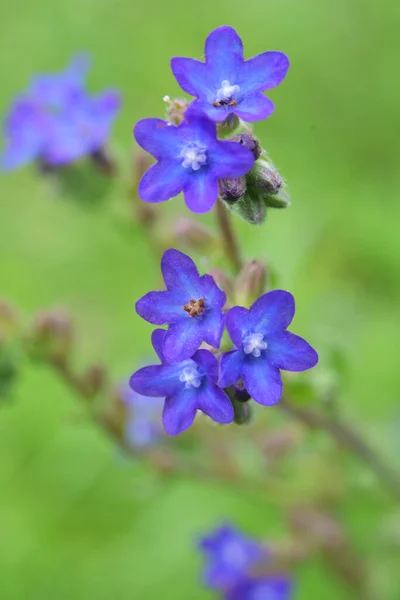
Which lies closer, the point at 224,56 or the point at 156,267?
the point at 224,56

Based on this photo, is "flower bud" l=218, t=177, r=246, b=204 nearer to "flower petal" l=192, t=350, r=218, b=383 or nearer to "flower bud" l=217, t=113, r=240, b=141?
"flower bud" l=217, t=113, r=240, b=141

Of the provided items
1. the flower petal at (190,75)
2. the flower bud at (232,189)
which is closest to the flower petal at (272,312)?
the flower bud at (232,189)

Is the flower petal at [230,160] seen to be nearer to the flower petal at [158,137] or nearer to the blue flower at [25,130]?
the flower petal at [158,137]

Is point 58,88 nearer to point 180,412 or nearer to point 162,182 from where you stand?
point 162,182

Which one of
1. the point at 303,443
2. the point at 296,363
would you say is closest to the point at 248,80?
the point at 296,363

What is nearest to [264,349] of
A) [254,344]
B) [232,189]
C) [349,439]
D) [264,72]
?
[254,344]

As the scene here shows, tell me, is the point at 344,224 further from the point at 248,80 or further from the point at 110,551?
the point at 248,80
